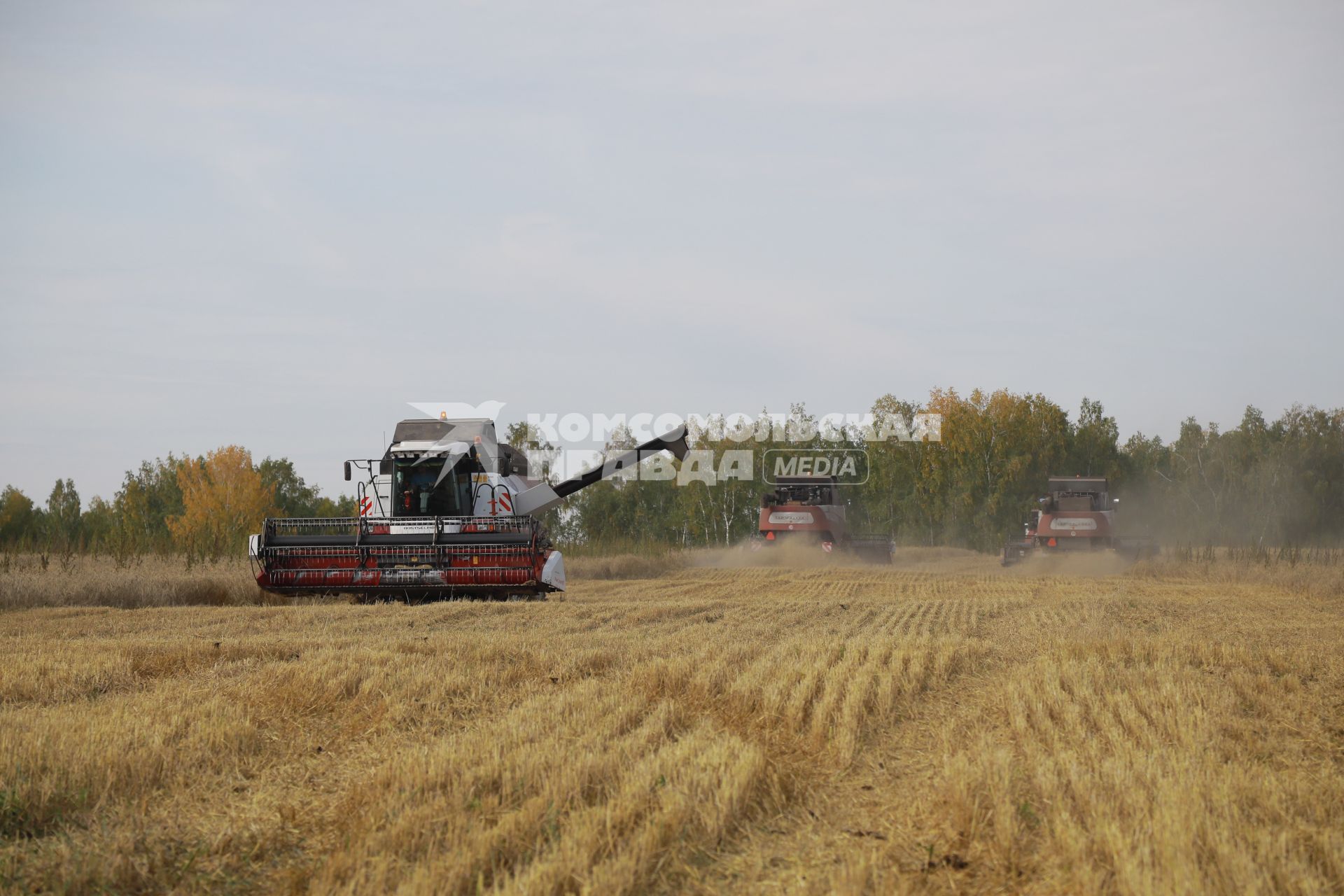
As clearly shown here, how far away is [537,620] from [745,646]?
366cm

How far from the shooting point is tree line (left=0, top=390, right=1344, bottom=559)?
51844 millimetres

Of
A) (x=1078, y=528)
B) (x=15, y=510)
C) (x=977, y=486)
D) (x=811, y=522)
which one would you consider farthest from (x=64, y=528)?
(x=977, y=486)

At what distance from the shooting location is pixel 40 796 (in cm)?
402

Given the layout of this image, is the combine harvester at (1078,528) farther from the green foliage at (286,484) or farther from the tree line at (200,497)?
the green foliage at (286,484)

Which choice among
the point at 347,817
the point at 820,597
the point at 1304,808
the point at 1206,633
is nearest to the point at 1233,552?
the point at 820,597

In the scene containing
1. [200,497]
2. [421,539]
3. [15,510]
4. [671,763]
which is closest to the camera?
[671,763]

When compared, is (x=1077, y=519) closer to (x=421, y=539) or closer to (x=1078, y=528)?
(x=1078, y=528)

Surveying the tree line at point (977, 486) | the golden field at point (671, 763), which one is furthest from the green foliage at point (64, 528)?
the tree line at point (977, 486)

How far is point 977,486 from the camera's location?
5159 cm

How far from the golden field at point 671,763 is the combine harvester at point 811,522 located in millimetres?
19502

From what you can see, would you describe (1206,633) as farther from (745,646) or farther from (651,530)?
(651,530)

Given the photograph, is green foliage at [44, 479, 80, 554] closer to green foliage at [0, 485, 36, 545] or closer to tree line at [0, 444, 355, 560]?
green foliage at [0, 485, 36, 545]

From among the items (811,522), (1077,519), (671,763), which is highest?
(811,522)

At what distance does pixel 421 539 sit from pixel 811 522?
1610 cm
